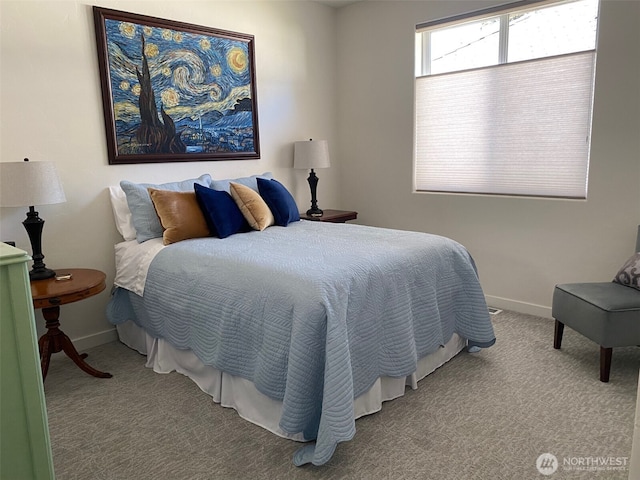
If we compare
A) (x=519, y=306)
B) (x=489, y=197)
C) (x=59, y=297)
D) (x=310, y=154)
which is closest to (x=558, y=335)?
(x=519, y=306)

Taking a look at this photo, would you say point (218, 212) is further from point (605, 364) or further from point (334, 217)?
point (605, 364)

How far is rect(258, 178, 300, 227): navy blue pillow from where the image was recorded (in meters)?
3.44

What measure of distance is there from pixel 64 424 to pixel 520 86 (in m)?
3.73

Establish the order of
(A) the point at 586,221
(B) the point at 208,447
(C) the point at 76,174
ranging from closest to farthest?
(B) the point at 208,447 < (C) the point at 76,174 < (A) the point at 586,221

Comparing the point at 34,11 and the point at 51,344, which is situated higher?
the point at 34,11

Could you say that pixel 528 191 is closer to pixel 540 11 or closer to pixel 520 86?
pixel 520 86

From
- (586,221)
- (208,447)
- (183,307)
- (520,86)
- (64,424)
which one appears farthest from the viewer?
(520,86)

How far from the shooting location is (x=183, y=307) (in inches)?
97.8

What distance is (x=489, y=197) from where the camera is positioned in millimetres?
3730

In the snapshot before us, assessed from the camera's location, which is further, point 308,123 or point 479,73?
point 308,123

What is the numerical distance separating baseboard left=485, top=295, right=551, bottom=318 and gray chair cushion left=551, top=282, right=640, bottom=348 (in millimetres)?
805

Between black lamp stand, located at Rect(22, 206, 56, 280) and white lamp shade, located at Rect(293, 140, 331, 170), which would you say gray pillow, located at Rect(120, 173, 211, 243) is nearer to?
black lamp stand, located at Rect(22, 206, 56, 280)

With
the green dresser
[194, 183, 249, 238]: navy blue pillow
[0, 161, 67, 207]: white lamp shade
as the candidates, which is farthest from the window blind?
the green dresser

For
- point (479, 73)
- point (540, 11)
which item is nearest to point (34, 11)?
point (479, 73)
